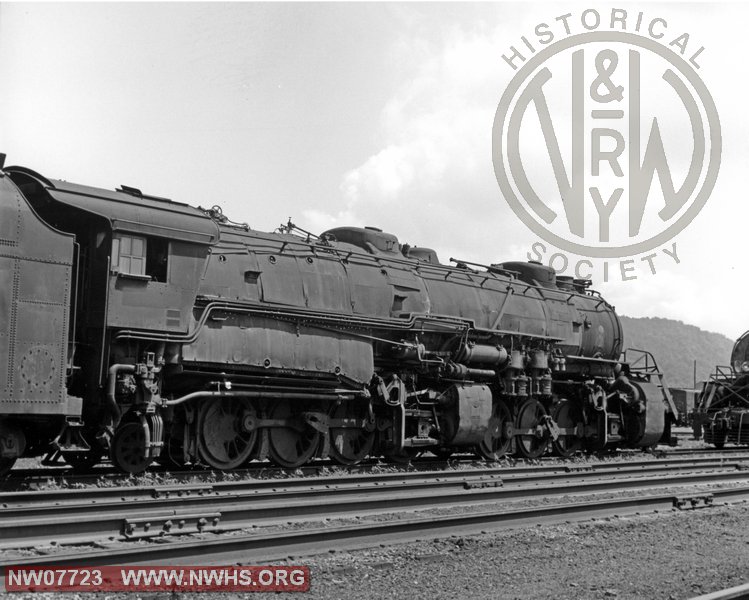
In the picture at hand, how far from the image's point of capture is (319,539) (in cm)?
775

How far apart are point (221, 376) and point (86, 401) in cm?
A: 195

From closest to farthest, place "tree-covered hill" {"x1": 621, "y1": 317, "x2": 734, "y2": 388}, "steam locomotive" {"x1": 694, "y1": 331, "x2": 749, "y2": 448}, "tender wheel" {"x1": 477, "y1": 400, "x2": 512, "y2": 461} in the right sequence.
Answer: "tender wheel" {"x1": 477, "y1": 400, "x2": 512, "y2": 461}, "steam locomotive" {"x1": 694, "y1": 331, "x2": 749, "y2": 448}, "tree-covered hill" {"x1": 621, "y1": 317, "x2": 734, "y2": 388}

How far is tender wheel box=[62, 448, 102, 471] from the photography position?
12.6 m

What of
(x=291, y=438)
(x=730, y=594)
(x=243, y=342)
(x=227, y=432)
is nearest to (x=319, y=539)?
(x=730, y=594)

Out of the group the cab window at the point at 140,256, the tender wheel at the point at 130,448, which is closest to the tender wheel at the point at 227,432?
the tender wheel at the point at 130,448

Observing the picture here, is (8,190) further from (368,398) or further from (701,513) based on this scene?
(701,513)

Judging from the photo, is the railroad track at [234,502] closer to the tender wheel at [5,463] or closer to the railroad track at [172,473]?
the railroad track at [172,473]

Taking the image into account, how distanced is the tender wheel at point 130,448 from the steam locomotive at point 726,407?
18.2 m

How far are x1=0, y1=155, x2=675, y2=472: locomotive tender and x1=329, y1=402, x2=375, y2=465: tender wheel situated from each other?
0.04m

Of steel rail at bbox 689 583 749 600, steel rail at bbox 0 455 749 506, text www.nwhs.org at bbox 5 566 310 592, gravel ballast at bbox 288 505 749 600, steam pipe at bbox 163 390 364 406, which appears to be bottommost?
gravel ballast at bbox 288 505 749 600

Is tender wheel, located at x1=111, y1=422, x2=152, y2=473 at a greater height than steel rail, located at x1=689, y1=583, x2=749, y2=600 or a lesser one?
greater

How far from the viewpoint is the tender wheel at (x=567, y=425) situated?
19.5 meters

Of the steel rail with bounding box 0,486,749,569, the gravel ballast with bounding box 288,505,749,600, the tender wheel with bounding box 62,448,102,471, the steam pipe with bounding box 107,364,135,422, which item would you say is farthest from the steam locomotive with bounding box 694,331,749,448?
the steam pipe with bounding box 107,364,135,422

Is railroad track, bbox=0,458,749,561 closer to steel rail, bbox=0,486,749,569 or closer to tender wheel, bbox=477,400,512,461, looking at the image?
steel rail, bbox=0,486,749,569
